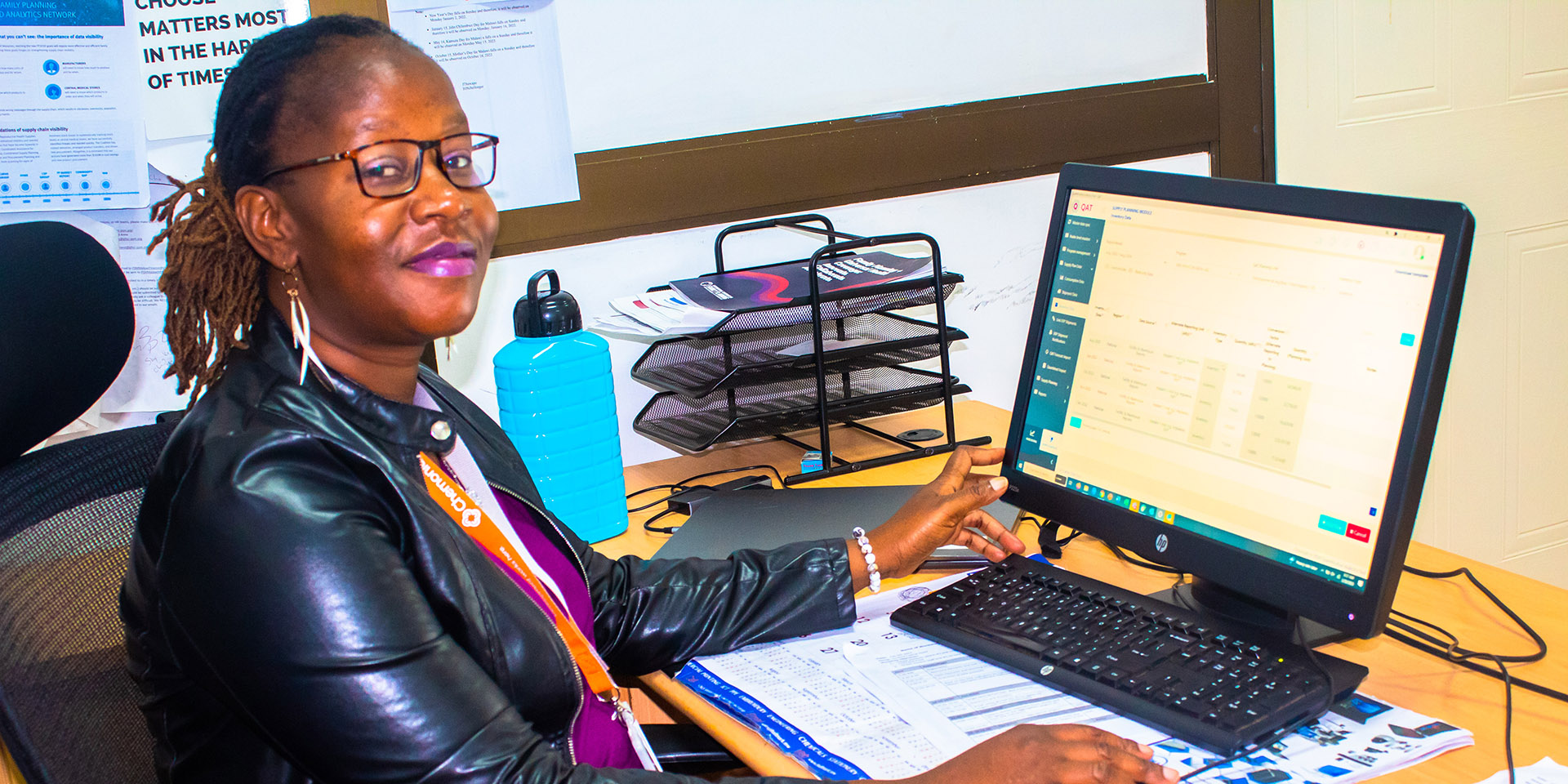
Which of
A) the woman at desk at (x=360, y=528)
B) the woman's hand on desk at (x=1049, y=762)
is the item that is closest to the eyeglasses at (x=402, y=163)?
the woman at desk at (x=360, y=528)

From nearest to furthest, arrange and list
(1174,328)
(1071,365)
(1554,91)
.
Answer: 1. (1174,328)
2. (1071,365)
3. (1554,91)

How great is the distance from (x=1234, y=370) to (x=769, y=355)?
0.80 metres

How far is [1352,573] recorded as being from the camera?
91 centimetres

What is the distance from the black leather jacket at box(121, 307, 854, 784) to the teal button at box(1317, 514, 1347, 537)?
21.8 inches

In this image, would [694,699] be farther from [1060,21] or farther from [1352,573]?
[1060,21]

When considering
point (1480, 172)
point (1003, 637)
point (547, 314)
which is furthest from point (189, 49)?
point (1480, 172)

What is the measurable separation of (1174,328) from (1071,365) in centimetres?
13

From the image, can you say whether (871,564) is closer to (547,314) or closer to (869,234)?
(547,314)

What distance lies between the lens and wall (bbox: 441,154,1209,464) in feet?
6.16

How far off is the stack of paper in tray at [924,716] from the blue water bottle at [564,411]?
47 centimetres

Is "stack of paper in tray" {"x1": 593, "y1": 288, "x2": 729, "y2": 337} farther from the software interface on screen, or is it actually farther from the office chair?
the office chair

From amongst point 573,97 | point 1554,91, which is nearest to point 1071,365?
point 573,97

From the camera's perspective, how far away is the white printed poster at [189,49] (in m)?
1.66

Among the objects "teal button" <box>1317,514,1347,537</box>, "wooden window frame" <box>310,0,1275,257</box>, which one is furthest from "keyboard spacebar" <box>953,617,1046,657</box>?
"wooden window frame" <box>310,0,1275,257</box>
